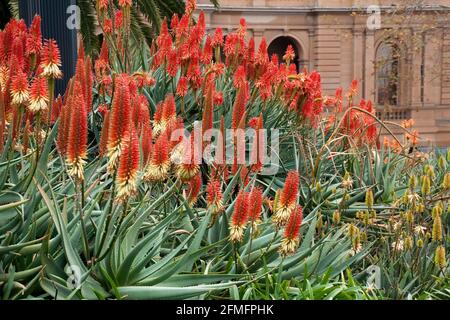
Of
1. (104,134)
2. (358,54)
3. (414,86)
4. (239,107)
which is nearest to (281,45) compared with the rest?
(358,54)

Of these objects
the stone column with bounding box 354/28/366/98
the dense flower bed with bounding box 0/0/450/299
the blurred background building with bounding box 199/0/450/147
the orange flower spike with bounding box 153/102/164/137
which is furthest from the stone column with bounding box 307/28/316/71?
the orange flower spike with bounding box 153/102/164/137

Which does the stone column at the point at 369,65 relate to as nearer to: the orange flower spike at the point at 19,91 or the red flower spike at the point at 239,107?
the red flower spike at the point at 239,107

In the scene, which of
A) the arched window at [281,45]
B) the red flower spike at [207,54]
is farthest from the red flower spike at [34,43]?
the arched window at [281,45]

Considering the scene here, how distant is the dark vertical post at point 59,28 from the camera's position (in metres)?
6.29

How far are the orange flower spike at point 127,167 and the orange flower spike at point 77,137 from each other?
0.47 ft

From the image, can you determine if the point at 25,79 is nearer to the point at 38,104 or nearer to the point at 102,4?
the point at 38,104

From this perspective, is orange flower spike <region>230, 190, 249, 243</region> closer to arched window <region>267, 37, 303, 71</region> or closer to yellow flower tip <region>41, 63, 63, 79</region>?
yellow flower tip <region>41, 63, 63, 79</region>

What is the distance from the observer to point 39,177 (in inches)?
125

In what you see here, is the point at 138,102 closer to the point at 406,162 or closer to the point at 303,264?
the point at 303,264

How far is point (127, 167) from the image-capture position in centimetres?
252

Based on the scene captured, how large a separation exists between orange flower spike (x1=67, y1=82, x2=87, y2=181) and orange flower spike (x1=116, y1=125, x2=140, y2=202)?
0.14 meters

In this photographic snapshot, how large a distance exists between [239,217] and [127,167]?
0.62 m

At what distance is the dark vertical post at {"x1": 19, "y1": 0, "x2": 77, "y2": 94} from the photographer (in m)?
6.29
